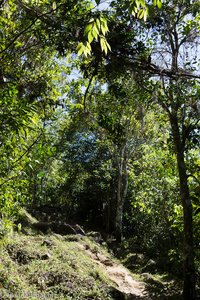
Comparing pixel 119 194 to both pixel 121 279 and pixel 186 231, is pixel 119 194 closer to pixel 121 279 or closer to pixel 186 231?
pixel 121 279

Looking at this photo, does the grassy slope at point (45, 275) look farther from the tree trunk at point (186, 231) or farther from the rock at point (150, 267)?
the rock at point (150, 267)

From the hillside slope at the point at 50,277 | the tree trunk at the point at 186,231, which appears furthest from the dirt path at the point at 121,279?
the tree trunk at the point at 186,231

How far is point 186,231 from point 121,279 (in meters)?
4.16

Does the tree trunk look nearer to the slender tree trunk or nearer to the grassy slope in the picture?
the grassy slope

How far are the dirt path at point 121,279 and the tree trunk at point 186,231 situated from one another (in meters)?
1.96

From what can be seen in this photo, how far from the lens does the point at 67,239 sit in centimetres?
1460

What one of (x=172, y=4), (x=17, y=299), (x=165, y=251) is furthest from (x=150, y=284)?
(x=172, y=4)

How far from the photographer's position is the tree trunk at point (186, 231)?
8.01 metres

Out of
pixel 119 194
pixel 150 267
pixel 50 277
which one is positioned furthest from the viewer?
pixel 119 194

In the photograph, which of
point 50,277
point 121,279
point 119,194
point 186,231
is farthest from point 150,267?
point 50,277

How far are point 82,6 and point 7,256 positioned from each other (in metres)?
6.90

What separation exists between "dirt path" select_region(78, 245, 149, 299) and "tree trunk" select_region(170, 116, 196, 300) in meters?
1.96

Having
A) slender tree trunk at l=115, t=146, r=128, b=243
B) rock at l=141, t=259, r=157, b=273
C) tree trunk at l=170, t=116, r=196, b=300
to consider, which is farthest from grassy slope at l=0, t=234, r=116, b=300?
slender tree trunk at l=115, t=146, r=128, b=243

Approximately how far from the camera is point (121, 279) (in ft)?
37.2
